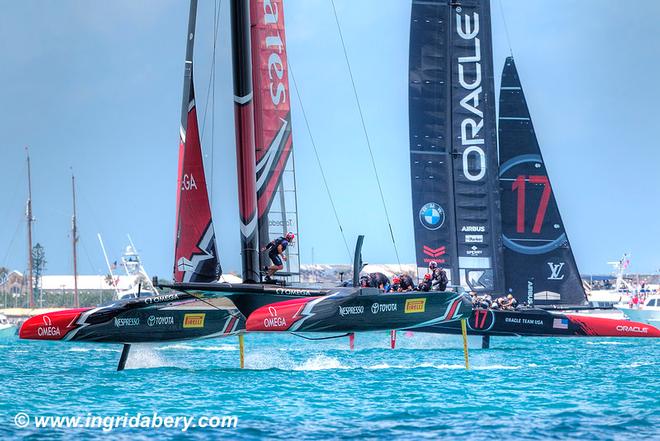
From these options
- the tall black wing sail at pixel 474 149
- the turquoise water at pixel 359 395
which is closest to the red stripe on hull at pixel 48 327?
the turquoise water at pixel 359 395

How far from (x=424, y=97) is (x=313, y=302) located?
11.0 meters

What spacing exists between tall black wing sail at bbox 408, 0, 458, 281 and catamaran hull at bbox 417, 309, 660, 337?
3447 millimetres

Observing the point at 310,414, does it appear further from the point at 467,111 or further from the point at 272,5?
the point at 467,111

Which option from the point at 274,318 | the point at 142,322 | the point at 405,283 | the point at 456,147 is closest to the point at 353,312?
the point at 274,318

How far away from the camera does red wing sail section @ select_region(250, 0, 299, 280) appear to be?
62.1ft

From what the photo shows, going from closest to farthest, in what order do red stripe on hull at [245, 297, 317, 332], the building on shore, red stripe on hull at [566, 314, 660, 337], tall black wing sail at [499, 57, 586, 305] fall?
red stripe on hull at [245, 297, 317, 332], red stripe on hull at [566, 314, 660, 337], tall black wing sail at [499, 57, 586, 305], the building on shore

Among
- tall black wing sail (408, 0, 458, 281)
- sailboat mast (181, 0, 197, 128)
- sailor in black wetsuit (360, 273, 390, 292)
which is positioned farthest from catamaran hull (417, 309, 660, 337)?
sailboat mast (181, 0, 197, 128)

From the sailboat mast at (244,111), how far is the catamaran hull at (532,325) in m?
6.20

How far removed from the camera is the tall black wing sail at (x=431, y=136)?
86.3 feet

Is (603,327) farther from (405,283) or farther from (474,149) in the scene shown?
(405,283)

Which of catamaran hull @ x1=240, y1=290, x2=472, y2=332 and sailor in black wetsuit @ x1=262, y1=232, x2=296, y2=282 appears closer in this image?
catamaran hull @ x1=240, y1=290, x2=472, y2=332

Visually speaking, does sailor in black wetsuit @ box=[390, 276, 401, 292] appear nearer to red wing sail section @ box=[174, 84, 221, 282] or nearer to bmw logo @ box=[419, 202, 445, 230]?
red wing sail section @ box=[174, 84, 221, 282]

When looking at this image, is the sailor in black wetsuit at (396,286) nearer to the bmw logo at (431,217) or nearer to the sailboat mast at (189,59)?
the sailboat mast at (189,59)

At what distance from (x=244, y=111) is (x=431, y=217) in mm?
9229
